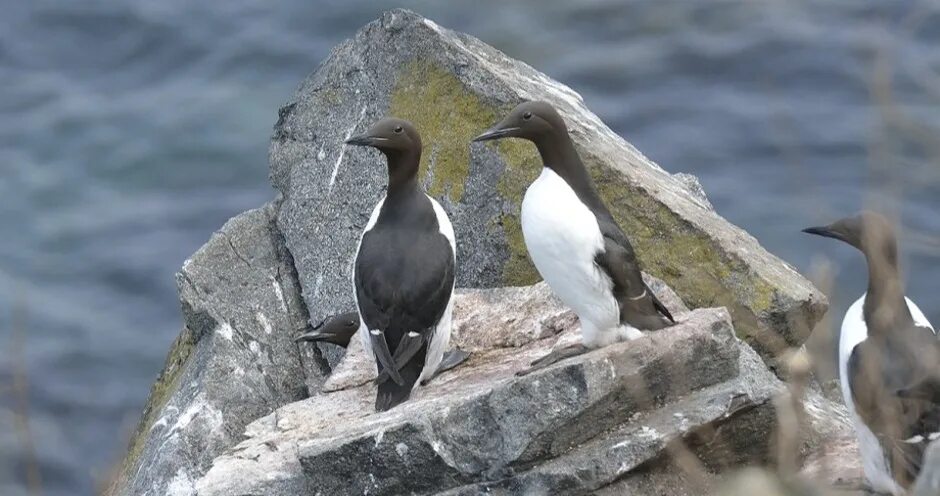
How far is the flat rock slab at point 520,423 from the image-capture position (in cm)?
523

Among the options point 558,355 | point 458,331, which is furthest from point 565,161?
point 458,331

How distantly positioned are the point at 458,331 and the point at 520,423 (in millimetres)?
1535

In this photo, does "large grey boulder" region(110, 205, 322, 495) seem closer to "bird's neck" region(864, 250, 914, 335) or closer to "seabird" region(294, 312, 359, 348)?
"seabird" region(294, 312, 359, 348)

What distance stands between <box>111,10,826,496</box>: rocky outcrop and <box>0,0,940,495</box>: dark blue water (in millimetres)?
1889

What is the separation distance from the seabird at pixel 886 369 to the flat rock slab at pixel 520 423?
1.13 ft

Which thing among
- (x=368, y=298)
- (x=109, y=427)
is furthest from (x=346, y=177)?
(x=109, y=427)

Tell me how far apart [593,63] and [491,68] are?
441cm

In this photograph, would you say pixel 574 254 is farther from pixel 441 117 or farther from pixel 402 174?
pixel 441 117

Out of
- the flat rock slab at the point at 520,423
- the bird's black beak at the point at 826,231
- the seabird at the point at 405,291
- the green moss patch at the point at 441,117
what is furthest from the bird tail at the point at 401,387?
the bird's black beak at the point at 826,231

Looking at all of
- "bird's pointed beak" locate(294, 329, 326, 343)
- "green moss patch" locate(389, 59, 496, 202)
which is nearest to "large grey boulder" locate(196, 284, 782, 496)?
"bird's pointed beak" locate(294, 329, 326, 343)

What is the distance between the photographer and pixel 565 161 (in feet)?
20.0

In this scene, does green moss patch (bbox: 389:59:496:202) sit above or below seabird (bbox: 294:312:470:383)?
above

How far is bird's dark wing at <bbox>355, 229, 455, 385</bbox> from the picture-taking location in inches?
243

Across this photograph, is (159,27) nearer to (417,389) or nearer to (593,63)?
(593,63)
